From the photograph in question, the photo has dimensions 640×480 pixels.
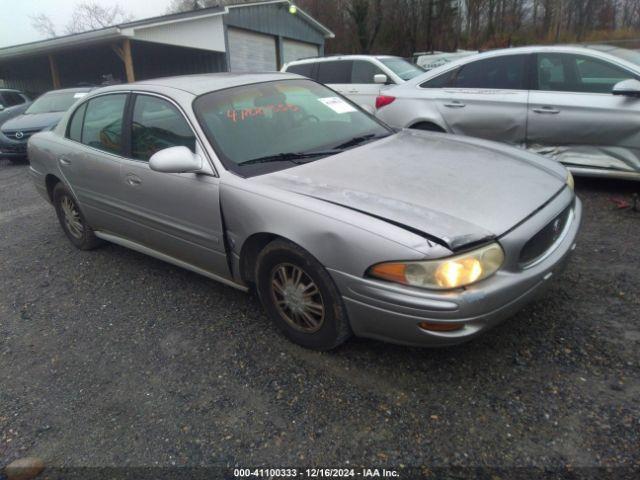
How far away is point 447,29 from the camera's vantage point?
31.0 m

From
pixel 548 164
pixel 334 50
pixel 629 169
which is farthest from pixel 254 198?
pixel 334 50

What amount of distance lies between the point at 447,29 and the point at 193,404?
108ft

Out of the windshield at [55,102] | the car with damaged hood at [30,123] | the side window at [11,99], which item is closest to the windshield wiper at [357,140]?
the car with damaged hood at [30,123]

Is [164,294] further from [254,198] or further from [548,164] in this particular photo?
[548,164]

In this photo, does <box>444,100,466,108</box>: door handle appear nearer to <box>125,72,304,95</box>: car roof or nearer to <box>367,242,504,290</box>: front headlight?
<box>125,72,304,95</box>: car roof

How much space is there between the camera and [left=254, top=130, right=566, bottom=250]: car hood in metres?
2.34

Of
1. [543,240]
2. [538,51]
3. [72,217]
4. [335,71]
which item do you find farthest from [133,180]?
[335,71]

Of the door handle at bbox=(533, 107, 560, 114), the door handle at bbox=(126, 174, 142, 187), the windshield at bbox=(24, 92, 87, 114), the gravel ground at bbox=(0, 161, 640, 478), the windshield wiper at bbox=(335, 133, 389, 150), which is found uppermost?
the windshield wiper at bbox=(335, 133, 389, 150)

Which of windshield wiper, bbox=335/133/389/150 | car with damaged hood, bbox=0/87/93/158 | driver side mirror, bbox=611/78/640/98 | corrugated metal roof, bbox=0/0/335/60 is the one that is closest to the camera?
windshield wiper, bbox=335/133/389/150

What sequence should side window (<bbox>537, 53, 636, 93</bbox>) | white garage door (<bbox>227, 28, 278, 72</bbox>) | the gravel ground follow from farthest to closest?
white garage door (<bbox>227, 28, 278, 72</bbox>) < side window (<bbox>537, 53, 636, 93</bbox>) < the gravel ground

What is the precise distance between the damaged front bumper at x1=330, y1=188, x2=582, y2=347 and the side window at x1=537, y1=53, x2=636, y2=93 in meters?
3.14

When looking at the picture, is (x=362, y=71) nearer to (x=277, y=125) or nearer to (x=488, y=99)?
(x=488, y=99)

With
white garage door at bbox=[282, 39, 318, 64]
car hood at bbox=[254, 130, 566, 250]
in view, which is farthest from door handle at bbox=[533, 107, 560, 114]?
white garage door at bbox=[282, 39, 318, 64]

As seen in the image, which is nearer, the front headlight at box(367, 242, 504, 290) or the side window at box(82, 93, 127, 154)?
the front headlight at box(367, 242, 504, 290)
